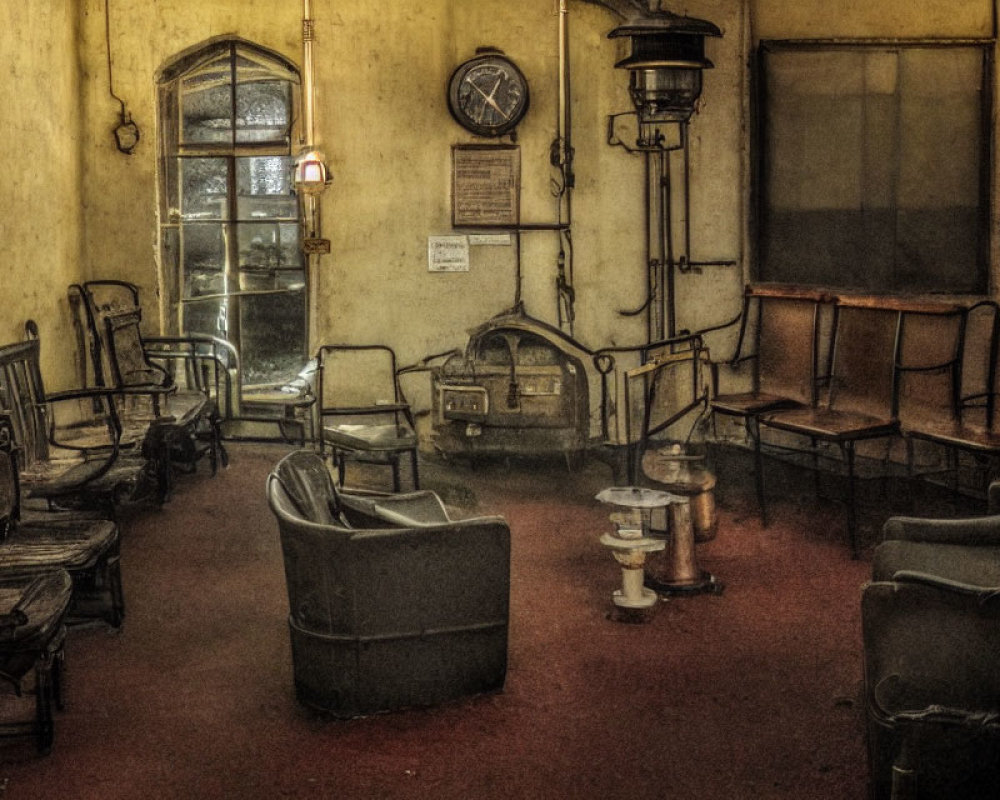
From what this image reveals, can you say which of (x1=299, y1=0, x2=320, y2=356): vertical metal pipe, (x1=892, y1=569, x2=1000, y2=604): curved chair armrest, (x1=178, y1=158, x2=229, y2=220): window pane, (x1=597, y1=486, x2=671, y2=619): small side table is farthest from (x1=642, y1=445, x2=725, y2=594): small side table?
(x1=178, y1=158, x2=229, y2=220): window pane

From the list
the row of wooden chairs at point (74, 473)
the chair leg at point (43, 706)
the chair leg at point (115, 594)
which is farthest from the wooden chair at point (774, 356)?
the chair leg at point (43, 706)

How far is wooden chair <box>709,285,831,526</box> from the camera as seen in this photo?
7.39m

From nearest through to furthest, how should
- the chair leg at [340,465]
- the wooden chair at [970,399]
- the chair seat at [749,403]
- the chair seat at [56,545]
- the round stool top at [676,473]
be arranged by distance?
1. the chair seat at [56,545]
2. the round stool top at [676,473]
3. the wooden chair at [970,399]
4. the chair seat at [749,403]
5. the chair leg at [340,465]

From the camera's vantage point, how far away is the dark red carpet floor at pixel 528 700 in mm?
4012

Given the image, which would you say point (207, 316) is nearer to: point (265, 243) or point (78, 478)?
point (265, 243)

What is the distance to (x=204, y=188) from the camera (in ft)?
28.8

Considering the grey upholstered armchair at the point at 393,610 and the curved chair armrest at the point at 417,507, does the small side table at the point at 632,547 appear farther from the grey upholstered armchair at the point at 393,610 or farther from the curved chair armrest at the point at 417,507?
the grey upholstered armchair at the point at 393,610

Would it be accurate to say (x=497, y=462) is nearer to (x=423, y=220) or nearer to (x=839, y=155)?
(x=423, y=220)

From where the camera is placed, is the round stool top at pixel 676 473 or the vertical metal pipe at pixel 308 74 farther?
the vertical metal pipe at pixel 308 74

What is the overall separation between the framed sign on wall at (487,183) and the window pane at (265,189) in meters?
1.20

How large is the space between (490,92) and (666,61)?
1.87 metres

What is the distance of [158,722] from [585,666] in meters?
1.58

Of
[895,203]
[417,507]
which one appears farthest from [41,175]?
[895,203]

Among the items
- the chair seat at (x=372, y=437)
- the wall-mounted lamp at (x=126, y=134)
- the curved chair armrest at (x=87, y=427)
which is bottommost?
the chair seat at (x=372, y=437)
